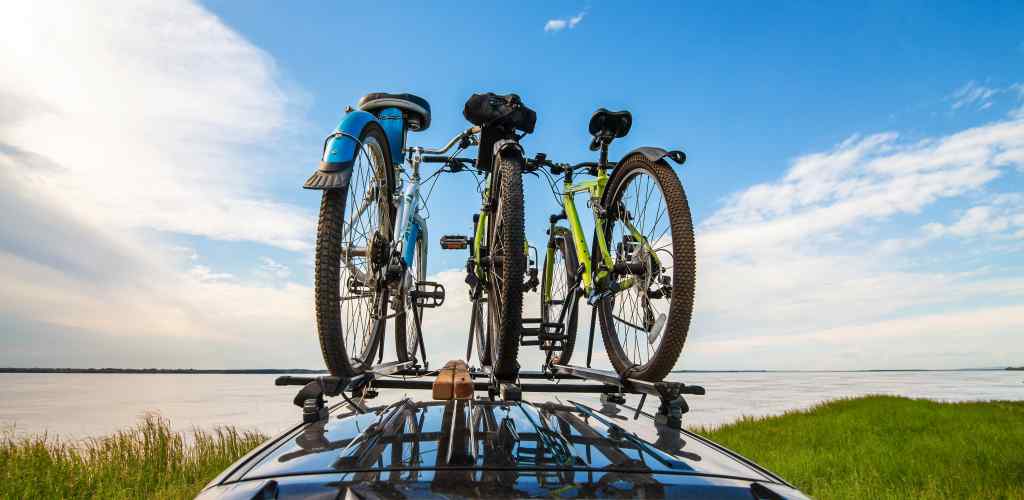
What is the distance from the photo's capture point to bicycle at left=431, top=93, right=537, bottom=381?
2.86 meters

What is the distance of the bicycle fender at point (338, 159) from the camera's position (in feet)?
7.70

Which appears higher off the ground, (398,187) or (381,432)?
(398,187)

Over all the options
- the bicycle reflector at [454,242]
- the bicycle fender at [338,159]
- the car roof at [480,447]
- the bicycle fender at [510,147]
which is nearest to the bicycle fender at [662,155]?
the bicycle fender at [510,147]

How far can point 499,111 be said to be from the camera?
3924 millimetres

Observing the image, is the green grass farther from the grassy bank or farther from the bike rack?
the bike rack

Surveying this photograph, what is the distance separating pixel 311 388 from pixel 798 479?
580 cm

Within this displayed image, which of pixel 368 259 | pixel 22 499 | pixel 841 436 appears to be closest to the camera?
pixel 368 259

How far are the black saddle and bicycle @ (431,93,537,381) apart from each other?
58 centimetres

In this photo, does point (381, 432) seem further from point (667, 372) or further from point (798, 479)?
point (798, 479)

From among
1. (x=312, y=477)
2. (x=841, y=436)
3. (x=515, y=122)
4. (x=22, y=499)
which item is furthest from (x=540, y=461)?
(x=841, y=436)

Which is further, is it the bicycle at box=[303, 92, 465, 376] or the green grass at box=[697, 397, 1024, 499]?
the green grass at box=[697, 397, 1024, 499]

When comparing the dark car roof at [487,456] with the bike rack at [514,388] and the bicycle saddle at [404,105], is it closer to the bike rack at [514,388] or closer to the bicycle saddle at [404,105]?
the bike rack at [514,388]

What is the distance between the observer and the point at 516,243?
2938 mm

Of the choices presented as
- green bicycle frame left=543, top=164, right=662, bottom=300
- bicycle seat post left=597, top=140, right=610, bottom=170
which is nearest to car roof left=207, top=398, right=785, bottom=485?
green bicycle frame left=543, top=164, right=662, bottom=300
